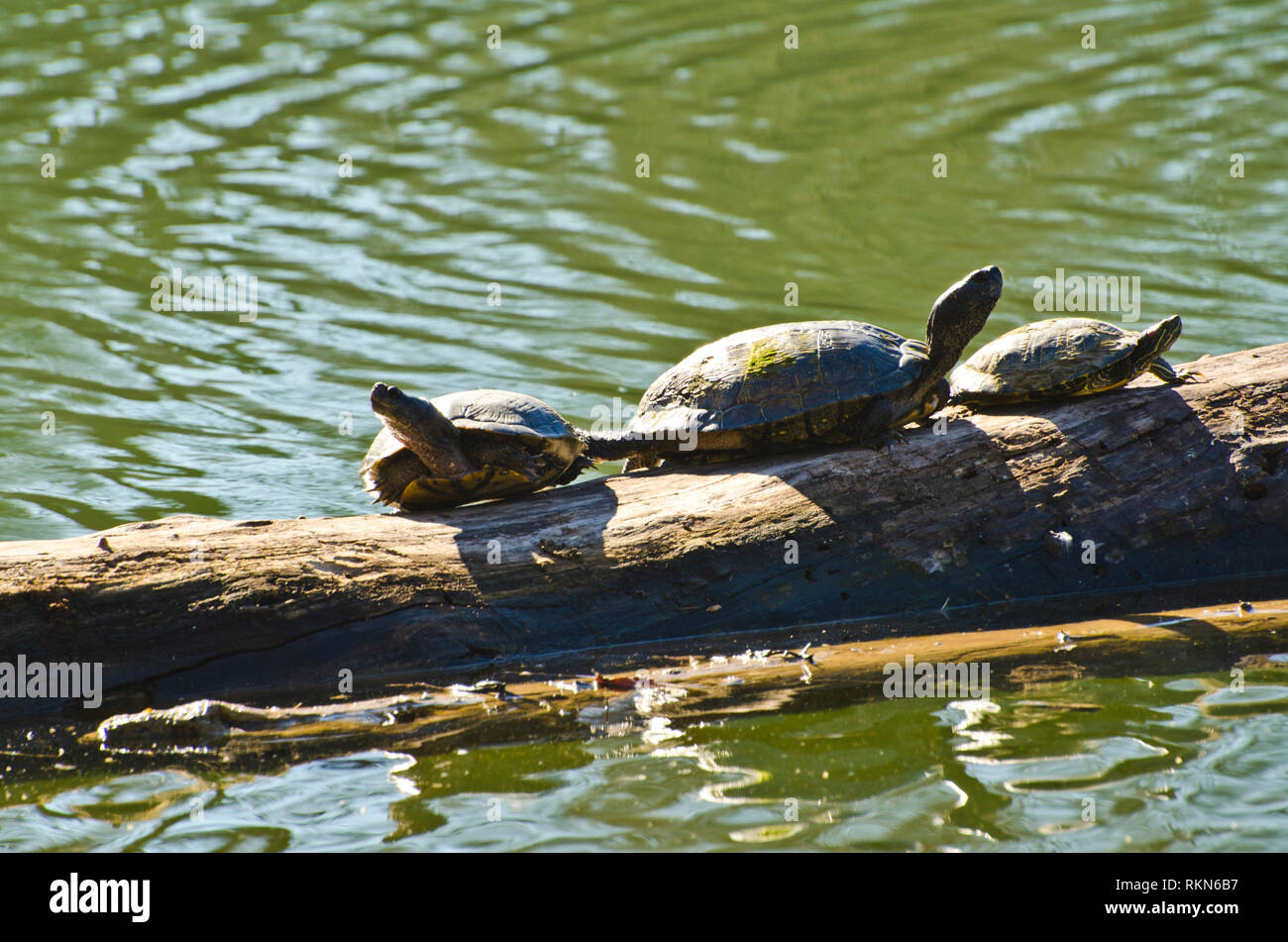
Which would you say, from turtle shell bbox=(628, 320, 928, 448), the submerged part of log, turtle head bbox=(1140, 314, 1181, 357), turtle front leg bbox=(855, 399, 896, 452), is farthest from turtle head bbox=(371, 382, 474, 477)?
turtle head bbox=(1140, 314, 1181, 357)

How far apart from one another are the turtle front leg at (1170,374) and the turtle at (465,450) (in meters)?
2.57

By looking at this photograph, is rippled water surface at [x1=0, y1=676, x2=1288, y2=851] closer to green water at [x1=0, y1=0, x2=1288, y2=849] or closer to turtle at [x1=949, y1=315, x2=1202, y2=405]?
green water at [x1=0, y1=0, x2=1288, y2=849]

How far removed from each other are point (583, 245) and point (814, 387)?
21.4 feet

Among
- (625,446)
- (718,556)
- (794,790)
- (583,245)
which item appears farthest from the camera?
(583,245)

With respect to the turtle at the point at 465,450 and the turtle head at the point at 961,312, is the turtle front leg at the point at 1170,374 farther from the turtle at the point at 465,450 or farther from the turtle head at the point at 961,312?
the turtle at the point at 465,450

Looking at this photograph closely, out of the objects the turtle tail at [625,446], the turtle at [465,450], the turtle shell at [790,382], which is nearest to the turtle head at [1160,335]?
the turtle shell at [790,382]

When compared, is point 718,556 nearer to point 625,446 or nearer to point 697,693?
point 697,693

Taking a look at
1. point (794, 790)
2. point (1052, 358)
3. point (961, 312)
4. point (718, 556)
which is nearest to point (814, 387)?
point (961, 312)

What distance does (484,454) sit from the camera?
5.38m

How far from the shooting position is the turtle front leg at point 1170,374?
5441 millimetres

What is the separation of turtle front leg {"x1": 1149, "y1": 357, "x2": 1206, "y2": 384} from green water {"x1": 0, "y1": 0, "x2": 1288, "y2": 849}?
161cm
